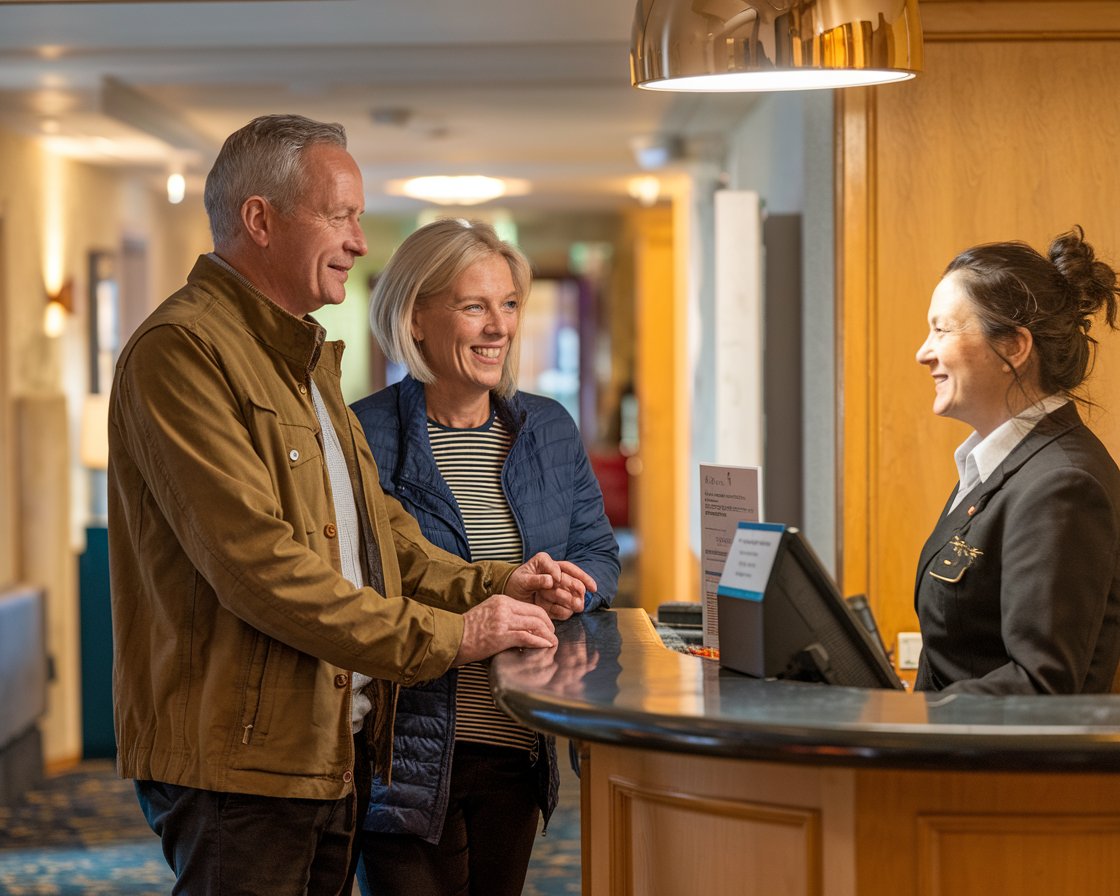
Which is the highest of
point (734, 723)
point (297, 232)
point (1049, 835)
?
point (297, 232)

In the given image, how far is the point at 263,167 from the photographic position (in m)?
2.40

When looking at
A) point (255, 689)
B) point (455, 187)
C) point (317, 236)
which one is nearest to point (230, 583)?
point (255, 689)

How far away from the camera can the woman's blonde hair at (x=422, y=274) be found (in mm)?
2908

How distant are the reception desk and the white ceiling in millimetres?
3560

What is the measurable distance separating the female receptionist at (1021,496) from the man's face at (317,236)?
3.32 ft

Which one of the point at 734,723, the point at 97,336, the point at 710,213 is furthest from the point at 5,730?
the point at 734,723

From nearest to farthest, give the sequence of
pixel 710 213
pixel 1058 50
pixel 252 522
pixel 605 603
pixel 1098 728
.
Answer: pixel 1098 728 < pixel 252 522 < pixel 605 603 < pixel 1058 50 < pixel 710 213

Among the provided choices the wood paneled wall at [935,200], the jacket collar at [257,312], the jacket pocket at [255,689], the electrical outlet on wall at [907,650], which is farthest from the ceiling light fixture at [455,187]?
the jacket pocket at [255,689]

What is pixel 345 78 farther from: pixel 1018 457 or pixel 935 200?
pixel 1018 457

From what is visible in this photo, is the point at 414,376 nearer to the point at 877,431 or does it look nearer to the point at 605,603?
the point at 605,603

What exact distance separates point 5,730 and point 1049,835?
5819 mm

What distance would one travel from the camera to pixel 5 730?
22.1ft

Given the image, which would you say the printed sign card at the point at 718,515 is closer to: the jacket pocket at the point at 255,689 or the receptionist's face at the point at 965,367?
the receptionist's face at the point at 965,367

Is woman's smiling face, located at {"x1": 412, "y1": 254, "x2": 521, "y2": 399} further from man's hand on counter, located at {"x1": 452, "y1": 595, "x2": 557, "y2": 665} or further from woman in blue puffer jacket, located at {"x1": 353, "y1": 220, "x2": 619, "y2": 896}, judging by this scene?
man's hand on counter, located at {"x1": 452, "y1": 595, "x2": 557, "y2": 665}
